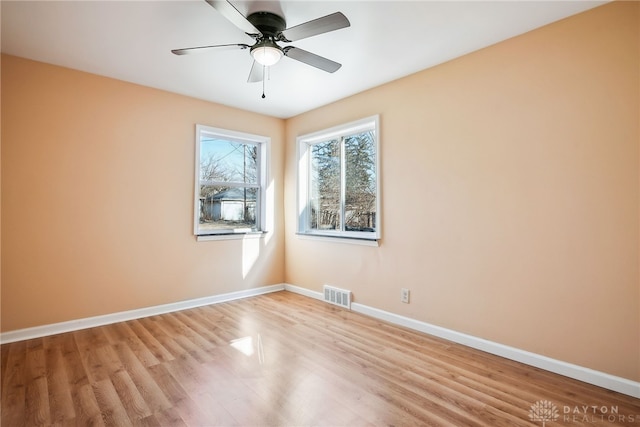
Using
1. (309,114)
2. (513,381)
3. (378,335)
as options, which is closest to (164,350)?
(378,335)

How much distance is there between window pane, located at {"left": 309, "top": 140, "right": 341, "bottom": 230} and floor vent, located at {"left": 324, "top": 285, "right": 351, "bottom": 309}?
81 centimetres

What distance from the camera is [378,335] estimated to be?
2979 millimetres

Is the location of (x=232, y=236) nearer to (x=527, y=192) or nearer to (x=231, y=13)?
(x=231, y=13)

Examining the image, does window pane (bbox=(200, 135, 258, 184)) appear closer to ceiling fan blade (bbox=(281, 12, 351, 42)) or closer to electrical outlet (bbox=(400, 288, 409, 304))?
ceiling fan blade (bbox=(281, 12, 351, 42))

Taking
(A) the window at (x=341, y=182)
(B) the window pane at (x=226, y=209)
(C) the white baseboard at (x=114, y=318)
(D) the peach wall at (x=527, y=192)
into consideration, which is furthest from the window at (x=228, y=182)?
(D) the peach wall at (x=527, y=192)

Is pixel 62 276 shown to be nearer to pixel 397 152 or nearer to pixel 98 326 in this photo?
pixel 98 326

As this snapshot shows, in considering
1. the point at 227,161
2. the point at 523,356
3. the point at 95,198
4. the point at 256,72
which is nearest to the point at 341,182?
the point at 227,161

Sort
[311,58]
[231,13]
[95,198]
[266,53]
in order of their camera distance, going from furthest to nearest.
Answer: [95,198] → [311,58] → [266,53] → [231,13]

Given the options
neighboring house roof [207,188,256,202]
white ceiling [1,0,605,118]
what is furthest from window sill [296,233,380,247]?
white ceiling [1,0,605,118]

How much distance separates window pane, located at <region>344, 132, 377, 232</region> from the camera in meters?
3.73

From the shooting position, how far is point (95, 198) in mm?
3201

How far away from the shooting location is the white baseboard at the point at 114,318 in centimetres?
284

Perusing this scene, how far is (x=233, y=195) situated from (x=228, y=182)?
198 mm

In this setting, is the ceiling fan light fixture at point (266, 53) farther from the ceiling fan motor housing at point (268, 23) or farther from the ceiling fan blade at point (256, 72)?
the ceiling fan blade at point (256, 72)
